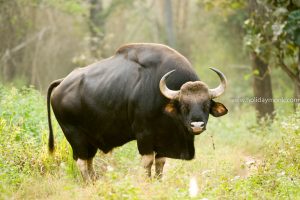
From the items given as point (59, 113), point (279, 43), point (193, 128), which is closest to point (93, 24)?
point (279, 43)

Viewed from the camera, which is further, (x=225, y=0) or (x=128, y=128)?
(x=225, y=0)

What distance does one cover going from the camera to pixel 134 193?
232 inches

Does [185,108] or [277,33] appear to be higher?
[185,108]

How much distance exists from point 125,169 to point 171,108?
5.45ft

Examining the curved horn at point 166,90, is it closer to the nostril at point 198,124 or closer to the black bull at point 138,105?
the black bull at point 138,105

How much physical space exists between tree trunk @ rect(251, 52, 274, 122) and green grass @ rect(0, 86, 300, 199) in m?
2.36

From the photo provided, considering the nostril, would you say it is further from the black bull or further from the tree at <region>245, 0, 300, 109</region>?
the tree at <region>245, 0, 300, 109</region>

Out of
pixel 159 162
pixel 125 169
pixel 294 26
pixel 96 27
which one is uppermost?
pixel 294 26

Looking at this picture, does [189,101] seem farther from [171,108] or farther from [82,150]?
[82,150]

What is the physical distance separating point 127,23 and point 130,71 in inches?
765

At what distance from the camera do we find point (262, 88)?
575 inches

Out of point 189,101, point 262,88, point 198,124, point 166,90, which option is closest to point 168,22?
point 262,88

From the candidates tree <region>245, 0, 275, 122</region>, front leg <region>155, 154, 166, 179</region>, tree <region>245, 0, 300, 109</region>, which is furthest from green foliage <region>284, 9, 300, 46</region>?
front leg <region>155, 154, 166, 179</region>

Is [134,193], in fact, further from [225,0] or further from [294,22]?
[225,0]
